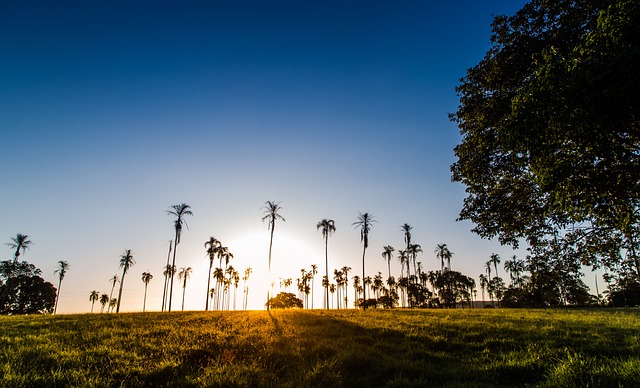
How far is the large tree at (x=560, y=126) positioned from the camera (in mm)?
7176

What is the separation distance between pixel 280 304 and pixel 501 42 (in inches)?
5033

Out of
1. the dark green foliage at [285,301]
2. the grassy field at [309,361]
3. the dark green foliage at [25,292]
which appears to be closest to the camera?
the grassy field at [309,361]

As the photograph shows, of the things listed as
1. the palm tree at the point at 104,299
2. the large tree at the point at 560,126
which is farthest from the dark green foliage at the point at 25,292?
the large tree at the point at 560,126

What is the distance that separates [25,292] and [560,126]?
118 metres

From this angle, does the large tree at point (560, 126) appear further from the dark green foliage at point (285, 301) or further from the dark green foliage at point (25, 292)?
the dark green foliage at point (285, 301)

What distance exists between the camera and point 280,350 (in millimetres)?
10172

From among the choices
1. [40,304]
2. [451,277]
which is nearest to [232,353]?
[40,304]

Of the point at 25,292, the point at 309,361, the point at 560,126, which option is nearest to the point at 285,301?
the point at 25,292

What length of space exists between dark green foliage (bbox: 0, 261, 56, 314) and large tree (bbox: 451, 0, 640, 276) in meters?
99.5

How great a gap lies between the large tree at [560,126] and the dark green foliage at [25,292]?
99.5 meters

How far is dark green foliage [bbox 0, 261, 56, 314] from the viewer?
7556cm

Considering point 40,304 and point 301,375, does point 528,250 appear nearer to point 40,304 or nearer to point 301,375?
point 301,375

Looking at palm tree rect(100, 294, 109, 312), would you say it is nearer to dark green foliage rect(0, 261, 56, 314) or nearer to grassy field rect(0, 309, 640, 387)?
dark green foliage rect(0, 261, 56, 314)

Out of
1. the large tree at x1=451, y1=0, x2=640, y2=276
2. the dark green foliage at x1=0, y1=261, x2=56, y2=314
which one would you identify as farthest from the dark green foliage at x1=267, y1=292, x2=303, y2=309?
the large tree at x1=451, y1=0, x2=640, y2=276
